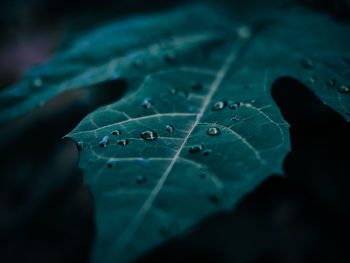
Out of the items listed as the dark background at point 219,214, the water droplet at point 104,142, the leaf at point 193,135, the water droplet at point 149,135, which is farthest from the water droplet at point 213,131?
the dark background at point 219,214

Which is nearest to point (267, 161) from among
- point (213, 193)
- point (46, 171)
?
point (213, 193)

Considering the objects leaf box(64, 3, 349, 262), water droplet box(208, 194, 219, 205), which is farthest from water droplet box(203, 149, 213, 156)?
water droplet box(208, 194, 219, 205)

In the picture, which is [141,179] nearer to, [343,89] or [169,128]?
[169,128]

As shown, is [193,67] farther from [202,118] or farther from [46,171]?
[46,171]

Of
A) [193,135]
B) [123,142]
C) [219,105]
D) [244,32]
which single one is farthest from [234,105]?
[244,32]

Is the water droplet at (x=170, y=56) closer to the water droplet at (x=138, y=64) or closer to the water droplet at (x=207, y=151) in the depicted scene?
the water droplet at (x=138, y=64)

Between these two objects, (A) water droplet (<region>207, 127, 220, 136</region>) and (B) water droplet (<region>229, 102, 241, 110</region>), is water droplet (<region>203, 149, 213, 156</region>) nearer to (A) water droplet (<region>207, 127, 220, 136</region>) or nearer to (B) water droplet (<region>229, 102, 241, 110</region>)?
(A) water droplet (<region>207, 127, 220, 136</region>)

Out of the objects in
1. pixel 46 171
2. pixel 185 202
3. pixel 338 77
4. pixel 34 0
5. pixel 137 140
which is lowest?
pixel 185 202
